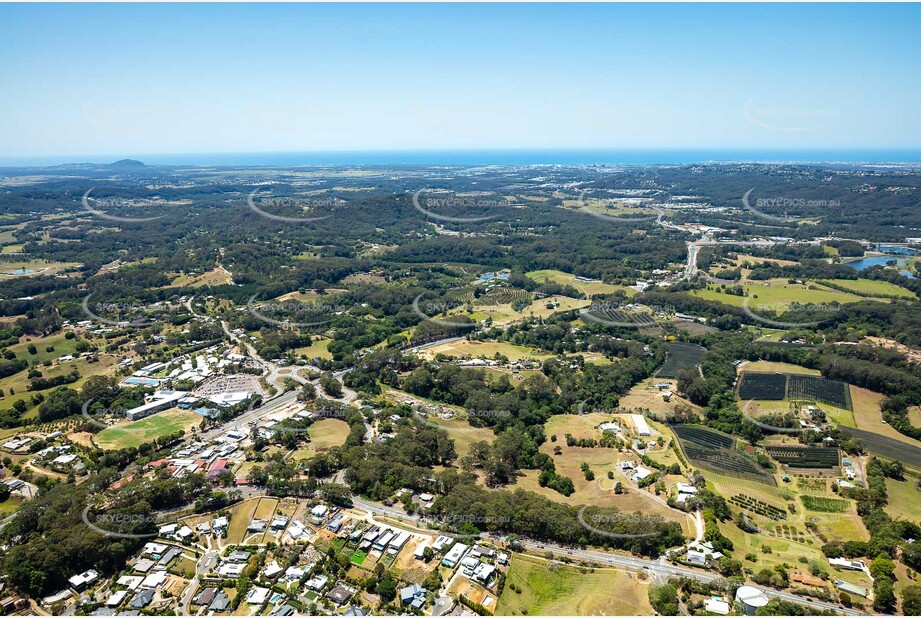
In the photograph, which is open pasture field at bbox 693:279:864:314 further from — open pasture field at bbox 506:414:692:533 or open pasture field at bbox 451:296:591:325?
open pasture field at bbox 506:414:692:533

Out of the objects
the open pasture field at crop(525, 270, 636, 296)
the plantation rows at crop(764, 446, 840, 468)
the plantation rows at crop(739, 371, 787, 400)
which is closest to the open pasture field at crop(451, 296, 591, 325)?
the open pasture field at crop(525, 270, 636, 296)

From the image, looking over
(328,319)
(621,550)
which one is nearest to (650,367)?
(621,550)

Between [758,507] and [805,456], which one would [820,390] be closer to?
[805,456]

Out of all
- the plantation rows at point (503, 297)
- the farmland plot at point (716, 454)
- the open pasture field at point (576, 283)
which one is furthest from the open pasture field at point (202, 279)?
the farmland plot at point (716, 454)

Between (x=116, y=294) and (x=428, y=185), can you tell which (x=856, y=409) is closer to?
(x=116, y=294)

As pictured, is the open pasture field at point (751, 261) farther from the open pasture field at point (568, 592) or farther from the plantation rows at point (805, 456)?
the open pasture field at point (568, 592)

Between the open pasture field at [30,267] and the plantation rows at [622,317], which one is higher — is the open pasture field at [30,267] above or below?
above
